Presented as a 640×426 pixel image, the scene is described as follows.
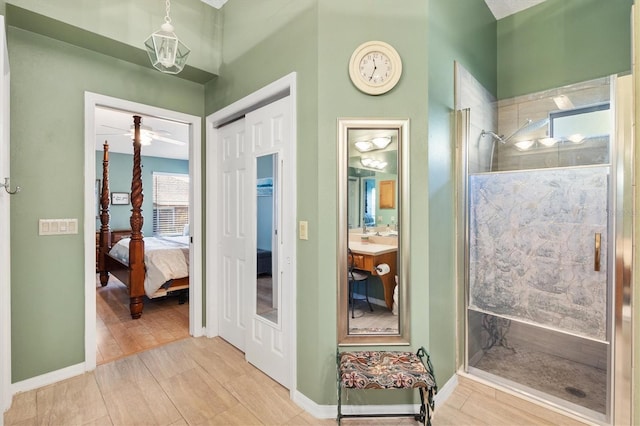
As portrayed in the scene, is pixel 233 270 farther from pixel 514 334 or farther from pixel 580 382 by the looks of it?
pixel 580 382

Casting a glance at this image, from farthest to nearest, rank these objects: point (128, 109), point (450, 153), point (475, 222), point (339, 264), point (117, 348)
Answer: point (117, 348) → point (128, 109) → point (475, 222) → point (450, 153) → point (339, 264)

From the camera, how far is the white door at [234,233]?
251cm

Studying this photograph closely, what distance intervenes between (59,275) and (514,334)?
12.3 ft

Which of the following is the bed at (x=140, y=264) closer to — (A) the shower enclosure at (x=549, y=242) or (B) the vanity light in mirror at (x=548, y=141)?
(A) the shower enclosure at (x=549, y=242)

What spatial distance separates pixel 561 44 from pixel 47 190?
4.26 m

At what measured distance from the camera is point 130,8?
221 cm

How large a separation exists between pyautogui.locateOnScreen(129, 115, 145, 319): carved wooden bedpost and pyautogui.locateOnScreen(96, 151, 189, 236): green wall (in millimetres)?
3459

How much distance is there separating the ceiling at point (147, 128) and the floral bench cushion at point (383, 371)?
132 inches

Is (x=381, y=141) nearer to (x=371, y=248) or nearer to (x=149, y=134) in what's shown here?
(x=371, y=248)

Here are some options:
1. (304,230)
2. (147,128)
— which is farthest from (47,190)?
(147,128)

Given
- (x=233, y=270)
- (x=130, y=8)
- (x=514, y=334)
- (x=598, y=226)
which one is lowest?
(x=514, y=334)

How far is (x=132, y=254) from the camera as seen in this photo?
3436mm

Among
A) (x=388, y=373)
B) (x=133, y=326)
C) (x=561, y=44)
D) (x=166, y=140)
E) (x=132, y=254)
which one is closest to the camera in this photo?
(x=388, y=373)

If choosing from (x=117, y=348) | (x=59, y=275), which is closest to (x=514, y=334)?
(x=117, y=348)
